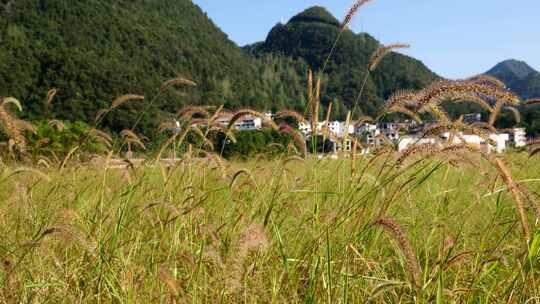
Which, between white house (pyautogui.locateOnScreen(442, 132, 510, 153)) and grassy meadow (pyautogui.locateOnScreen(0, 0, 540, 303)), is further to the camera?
white house (pyautogui.locateOnScreen(442, 132, 510, 153))

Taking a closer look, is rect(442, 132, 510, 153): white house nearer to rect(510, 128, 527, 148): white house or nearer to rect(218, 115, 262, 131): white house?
rect(510, 128, 527, 148): white house

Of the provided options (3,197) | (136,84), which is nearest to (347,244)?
(3,197)

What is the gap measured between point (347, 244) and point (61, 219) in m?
1.56

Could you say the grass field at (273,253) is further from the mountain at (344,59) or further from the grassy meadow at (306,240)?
the mountain at (344,59)

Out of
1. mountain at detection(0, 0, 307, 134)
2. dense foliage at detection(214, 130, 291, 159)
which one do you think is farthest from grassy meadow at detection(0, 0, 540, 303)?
mountain at detection(0, 0, 307, 134)

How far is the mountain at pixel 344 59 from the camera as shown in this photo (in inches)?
3790

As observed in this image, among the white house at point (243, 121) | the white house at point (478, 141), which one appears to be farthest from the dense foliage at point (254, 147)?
the white house at point (478, 141)

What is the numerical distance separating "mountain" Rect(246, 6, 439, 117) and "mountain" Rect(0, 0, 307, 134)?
1116 centimetres

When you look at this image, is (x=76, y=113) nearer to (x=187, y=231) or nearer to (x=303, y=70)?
(x=187, y=231)

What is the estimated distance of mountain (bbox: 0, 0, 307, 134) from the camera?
5456cm

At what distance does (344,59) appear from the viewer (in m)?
131

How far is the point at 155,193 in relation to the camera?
139 inches

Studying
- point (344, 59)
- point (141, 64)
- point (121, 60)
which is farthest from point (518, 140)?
point (344, 59)

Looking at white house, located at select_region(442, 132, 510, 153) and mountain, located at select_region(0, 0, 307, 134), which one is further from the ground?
mountain, located at select_region(0, 0, 307, 134)
